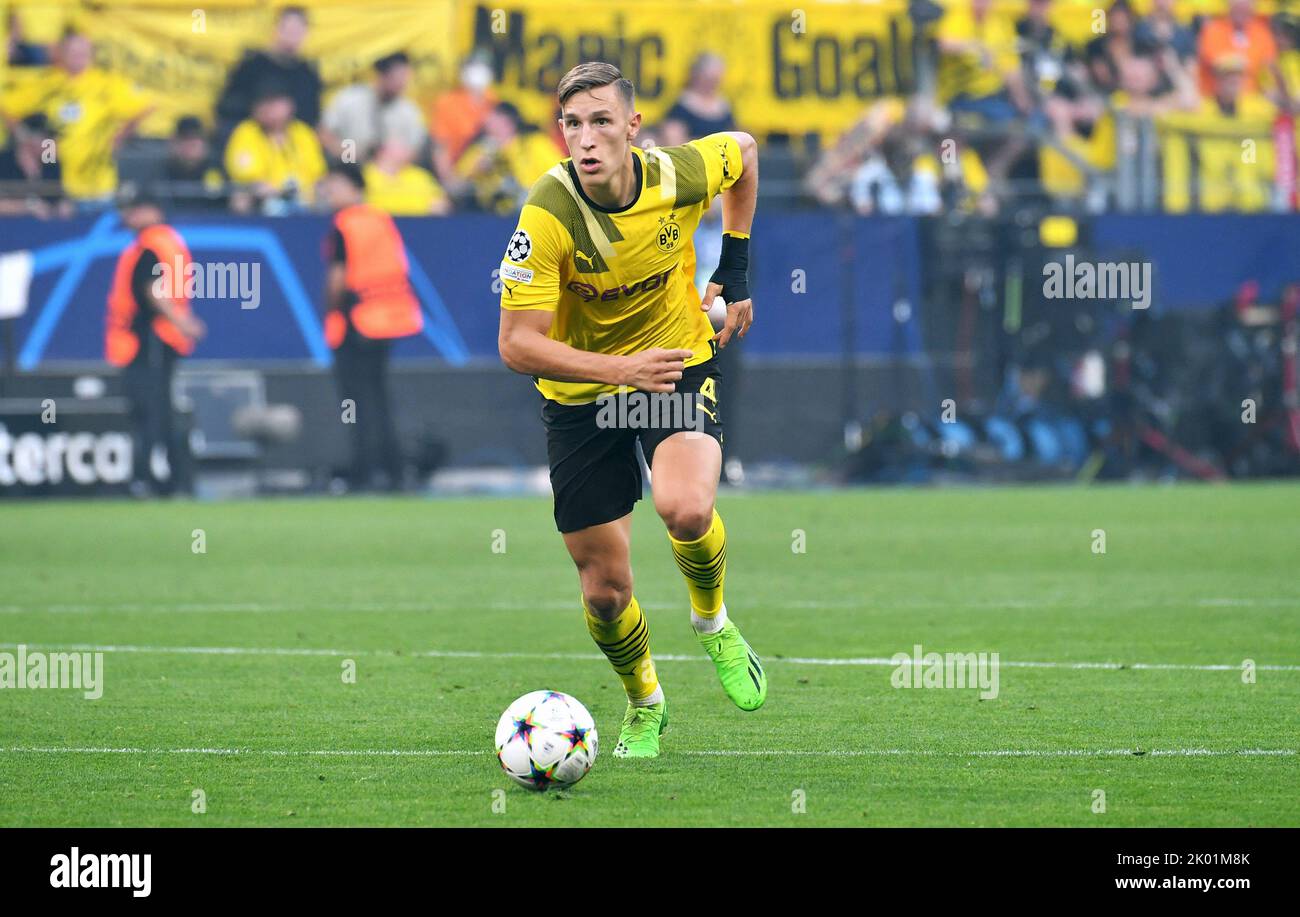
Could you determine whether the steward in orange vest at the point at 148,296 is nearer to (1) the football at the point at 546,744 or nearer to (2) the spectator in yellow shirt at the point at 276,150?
(2) the spectator in yellow shirt at the point at 276,150

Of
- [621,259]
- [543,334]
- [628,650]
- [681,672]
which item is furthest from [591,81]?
[681,672]

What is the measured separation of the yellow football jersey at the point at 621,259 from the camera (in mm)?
6676

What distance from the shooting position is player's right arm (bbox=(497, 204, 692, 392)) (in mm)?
6633

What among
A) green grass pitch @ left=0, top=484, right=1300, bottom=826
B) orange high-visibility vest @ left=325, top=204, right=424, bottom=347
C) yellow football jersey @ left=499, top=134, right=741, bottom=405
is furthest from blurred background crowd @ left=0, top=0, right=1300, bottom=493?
yellow football jersey @ left=499, top=134, right=741, bottom=405

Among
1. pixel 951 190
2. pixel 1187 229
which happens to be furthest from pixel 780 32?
pixel 1187 229

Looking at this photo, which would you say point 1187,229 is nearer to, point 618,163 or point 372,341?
point 372,341

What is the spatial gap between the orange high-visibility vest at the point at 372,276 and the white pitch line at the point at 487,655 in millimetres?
10121

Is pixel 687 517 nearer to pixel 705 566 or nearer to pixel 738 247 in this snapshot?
pixel 705 566

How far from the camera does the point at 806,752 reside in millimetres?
6918

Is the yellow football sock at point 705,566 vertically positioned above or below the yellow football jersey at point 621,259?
below

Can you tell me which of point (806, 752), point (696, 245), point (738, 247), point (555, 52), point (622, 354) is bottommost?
point (806, 752)
